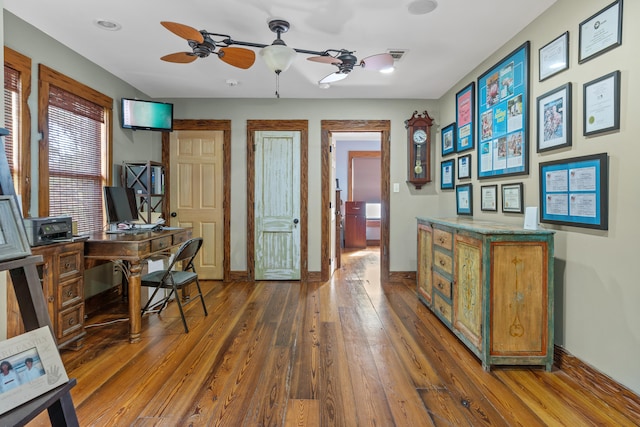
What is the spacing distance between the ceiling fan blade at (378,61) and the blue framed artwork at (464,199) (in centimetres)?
174

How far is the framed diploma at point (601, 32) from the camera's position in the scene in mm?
1911

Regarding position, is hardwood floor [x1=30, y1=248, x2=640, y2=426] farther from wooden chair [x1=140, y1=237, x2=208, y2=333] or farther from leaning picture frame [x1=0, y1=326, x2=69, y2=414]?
leaning picture frame [x1=0, y1=326, x2=69, y2=414]

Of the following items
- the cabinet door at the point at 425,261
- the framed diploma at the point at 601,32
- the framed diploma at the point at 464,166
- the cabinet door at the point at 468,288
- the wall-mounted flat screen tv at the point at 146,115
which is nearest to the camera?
the framed diploma at the point at 601,32

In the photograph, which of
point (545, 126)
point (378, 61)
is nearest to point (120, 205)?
point (378, 61)

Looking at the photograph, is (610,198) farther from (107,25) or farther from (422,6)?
(107,25)

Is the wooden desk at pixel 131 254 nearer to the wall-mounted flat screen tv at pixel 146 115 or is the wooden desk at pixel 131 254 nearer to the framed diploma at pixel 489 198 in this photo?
the wall-mounted flat screen tv at pixel 146 115

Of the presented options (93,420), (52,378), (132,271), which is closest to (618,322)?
(52,378)

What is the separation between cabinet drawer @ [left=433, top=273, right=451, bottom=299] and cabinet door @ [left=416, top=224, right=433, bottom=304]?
125 mm

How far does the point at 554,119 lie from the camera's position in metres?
2.39

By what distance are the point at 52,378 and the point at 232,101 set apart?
4.16m

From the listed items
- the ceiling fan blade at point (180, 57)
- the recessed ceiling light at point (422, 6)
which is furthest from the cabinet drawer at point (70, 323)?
the recessed ceiling light at point (422, 6)

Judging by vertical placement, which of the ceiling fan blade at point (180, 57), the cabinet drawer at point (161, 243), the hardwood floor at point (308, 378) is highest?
the ceiling fan blade at point (180, 57)

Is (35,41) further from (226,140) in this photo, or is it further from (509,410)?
(509,410)

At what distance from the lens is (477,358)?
8.04ft
